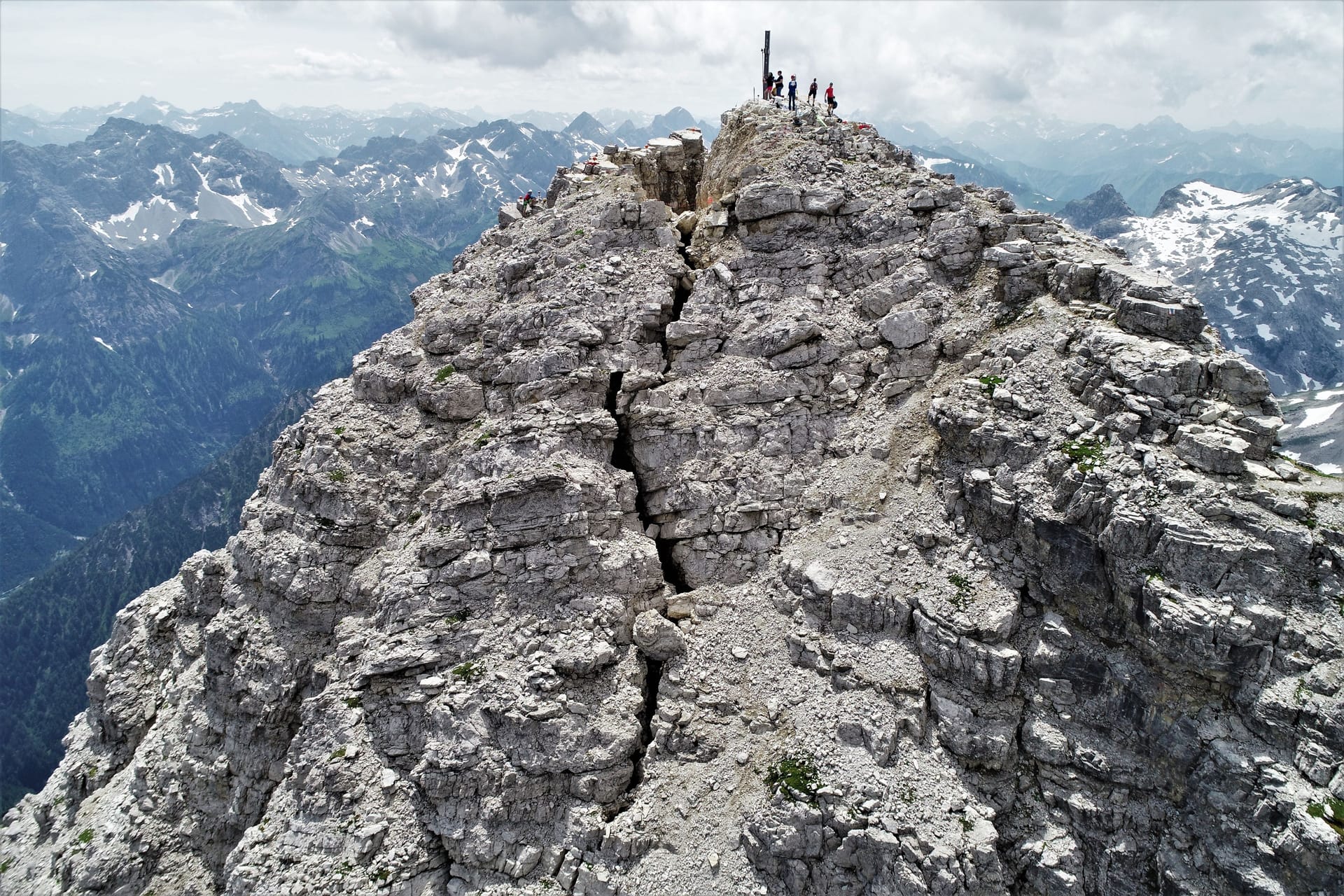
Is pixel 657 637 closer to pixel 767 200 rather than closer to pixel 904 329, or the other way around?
pixel 904 329

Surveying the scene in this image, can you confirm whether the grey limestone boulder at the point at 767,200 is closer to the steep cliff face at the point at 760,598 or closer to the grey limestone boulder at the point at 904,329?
the steep cliff face at the point at 760,598

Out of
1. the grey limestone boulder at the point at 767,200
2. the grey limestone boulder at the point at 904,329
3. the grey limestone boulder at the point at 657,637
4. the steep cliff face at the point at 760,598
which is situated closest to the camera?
the steep cliff face at the point at 760,598

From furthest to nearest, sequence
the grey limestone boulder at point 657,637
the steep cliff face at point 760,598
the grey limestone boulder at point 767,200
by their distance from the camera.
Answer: the grey limestone boulder at point 767,200 < the grey limestone boulder at point 657,637 < the steep cliff face at point 760,598

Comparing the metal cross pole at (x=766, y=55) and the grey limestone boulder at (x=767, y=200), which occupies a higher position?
the metal cross pole at (x=766, y=55)

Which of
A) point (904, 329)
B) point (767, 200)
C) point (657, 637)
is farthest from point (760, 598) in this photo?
point (767, 200)

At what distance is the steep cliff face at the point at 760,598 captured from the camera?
2480cm

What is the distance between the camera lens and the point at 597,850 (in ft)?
92.6

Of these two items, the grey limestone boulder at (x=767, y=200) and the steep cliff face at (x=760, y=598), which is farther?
the grey limestone boulder at (x=767, y=200)

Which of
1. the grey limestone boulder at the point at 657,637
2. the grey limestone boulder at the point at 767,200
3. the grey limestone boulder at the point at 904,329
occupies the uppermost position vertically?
the grey limestone boulder at the point at 767,200

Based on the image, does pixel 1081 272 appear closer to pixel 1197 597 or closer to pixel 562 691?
pixel 1197 597

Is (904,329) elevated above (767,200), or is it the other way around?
(767,200)

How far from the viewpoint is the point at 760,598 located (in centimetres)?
3269

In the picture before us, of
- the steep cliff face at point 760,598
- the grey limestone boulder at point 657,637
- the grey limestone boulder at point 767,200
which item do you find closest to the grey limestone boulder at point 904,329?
the steep cliff face at point 760,598

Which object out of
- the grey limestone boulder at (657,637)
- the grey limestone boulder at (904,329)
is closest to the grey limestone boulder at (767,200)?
the grey limestone boulder at (904,329)
